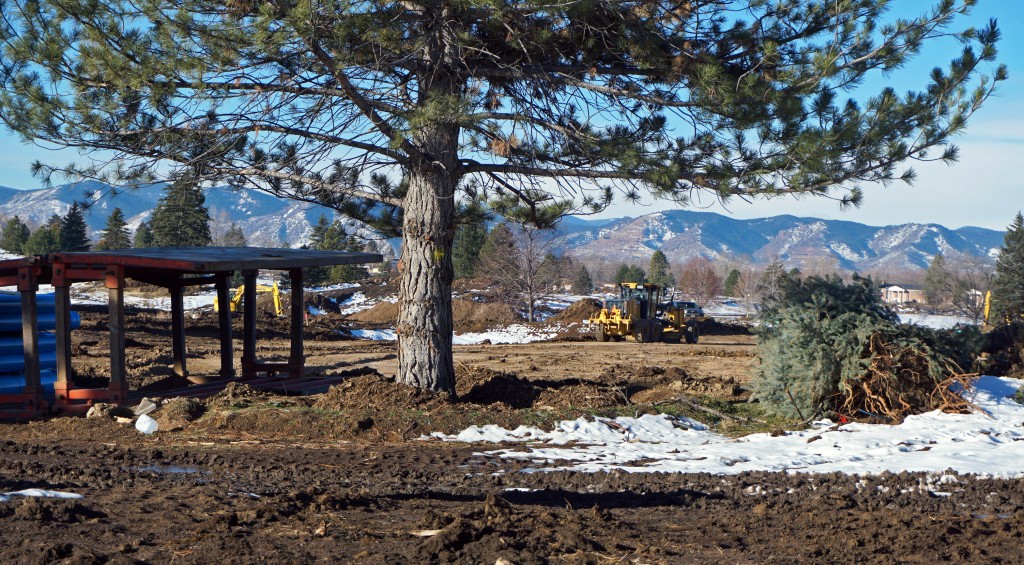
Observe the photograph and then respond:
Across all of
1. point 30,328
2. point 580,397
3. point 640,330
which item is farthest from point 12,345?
point 640,330

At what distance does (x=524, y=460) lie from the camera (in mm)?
8703

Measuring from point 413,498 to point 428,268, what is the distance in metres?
5.10

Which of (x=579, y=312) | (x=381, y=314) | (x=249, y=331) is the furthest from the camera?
(x=381, y=314)

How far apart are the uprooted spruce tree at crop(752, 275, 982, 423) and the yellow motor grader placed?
61.0 feet

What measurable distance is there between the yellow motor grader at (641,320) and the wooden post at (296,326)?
16.8 m

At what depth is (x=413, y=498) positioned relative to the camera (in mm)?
6426

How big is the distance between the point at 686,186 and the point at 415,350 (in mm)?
3821

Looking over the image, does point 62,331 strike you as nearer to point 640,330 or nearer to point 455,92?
point 455,92

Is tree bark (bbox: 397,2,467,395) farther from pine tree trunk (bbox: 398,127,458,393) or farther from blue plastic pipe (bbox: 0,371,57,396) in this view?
blue plastic pipe (bbox: 0,371,57,396)

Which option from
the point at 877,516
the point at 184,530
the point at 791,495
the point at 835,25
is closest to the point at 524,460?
the point at 791,495

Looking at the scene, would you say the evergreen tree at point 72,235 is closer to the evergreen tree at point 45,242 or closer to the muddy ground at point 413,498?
the evergreen tree at point 45,242

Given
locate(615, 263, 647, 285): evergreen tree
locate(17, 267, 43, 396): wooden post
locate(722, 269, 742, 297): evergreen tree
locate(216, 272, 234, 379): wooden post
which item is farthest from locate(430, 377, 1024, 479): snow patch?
locate(722, 269, 742, 297): evergreen tree

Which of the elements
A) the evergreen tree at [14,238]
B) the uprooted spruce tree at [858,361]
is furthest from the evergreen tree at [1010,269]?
the evergreen tree at [14,238]

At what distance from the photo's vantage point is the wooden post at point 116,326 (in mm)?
11461
